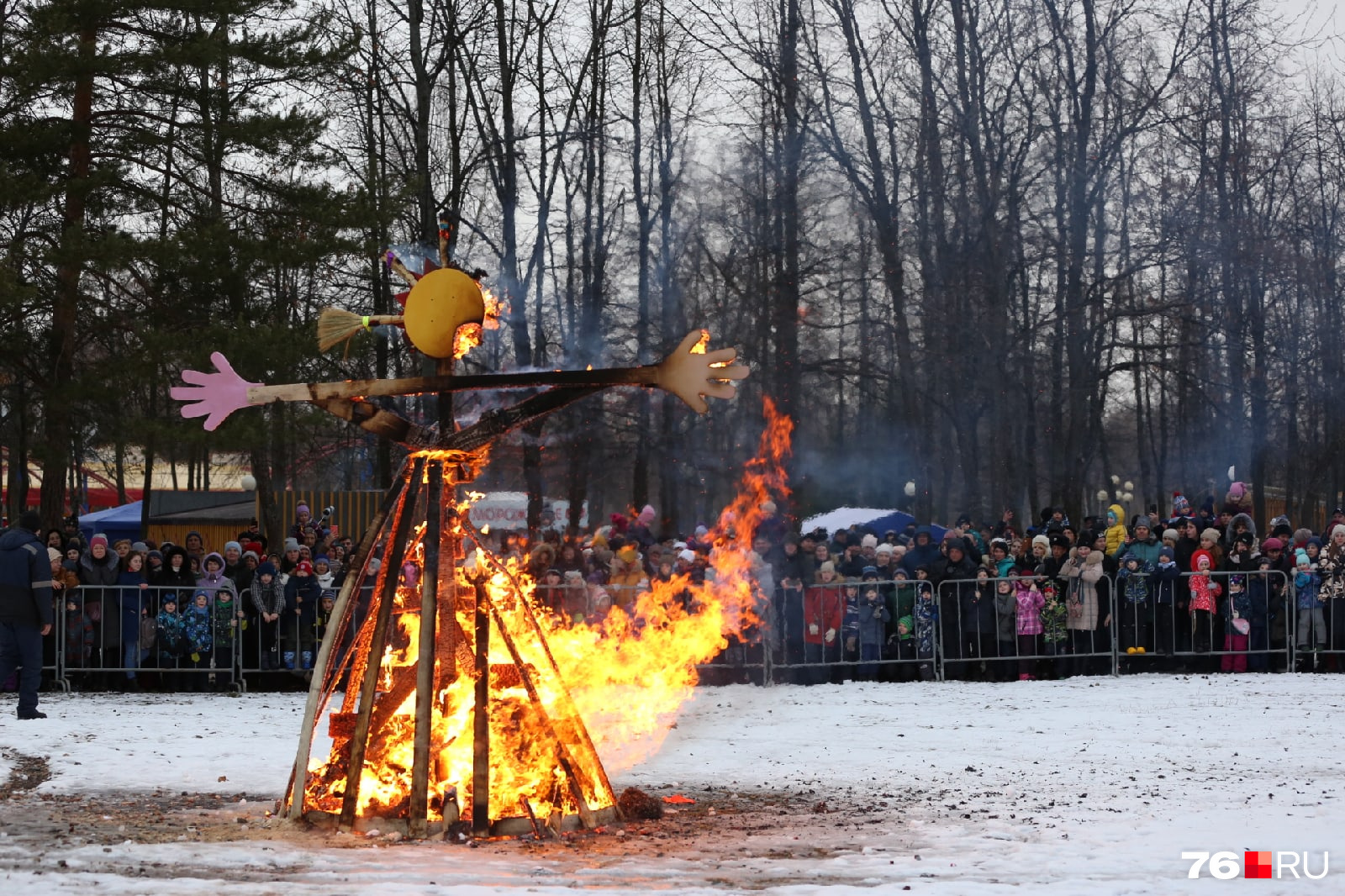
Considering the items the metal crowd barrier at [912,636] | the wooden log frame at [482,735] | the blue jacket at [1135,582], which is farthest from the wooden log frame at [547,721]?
the blue jacket at [1135,582]

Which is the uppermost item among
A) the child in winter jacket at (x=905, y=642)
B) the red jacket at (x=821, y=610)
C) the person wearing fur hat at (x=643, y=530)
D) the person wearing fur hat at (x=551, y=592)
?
the person wearing fur hat at (x=643, y=530)

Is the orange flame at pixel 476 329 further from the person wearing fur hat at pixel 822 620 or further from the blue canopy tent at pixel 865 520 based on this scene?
the blue canopy tent at pixel 865 520

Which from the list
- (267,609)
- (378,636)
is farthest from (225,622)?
(378,636)

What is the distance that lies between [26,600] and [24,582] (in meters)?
0.16

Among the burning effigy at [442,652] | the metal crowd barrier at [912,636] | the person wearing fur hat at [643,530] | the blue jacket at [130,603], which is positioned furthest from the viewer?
the person wearing fur hat at [643,530]

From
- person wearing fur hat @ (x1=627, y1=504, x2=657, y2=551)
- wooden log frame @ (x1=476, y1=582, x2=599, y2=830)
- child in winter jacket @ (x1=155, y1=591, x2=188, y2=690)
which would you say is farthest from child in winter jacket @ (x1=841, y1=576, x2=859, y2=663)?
wooden log frame @ (x1=476, y1=582, x2=599, y2=830)

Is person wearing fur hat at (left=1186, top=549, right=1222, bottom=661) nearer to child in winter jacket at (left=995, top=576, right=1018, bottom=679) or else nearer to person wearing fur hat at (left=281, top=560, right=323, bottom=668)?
child in winter jacket at (left=995, top=576, right=1018, bottom=679)

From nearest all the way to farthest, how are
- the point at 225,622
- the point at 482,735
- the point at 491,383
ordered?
the point at 482,735 < the point at 491,383 < the point at 225,622

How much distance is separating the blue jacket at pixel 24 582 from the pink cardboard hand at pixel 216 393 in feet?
19.1

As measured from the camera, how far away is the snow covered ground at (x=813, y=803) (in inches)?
290

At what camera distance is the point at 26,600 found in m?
13.5

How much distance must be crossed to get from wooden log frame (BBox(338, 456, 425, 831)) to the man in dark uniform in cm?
600

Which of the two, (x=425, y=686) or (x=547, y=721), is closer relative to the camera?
(x=425, y=686)

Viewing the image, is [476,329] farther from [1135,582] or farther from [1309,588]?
[1309,588]
